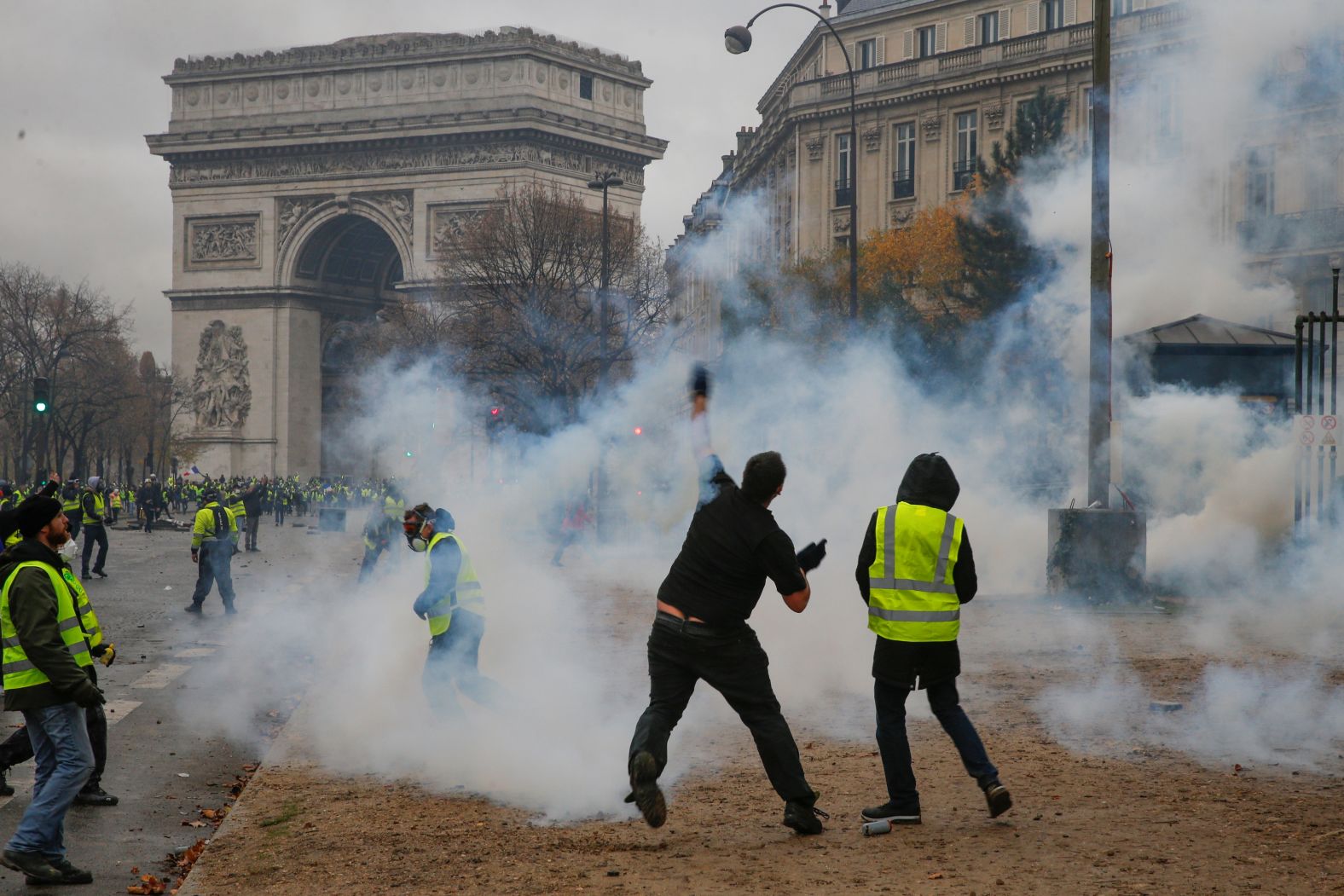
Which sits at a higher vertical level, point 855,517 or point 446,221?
point 446,221

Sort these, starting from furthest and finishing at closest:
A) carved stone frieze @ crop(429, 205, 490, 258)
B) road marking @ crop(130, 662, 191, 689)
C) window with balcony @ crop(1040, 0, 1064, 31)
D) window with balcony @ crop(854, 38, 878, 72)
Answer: carved stone frieze @ crop(429, 205, 490, 258) < window with balcony @ crop(854, 38, 878, 72) < window with balcony @ crop(1040, 0, 1064, 31) < road marking @ crop(130, 662, 191, 689)

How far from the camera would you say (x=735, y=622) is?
592cm

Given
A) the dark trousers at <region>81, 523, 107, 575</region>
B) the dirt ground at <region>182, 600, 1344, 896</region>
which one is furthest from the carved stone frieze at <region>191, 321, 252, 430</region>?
the dirt ground at <region>182, 600, 1344, 896</region>

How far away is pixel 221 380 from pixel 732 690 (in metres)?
62.2

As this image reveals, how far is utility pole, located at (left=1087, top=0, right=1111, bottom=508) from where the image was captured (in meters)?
14.6

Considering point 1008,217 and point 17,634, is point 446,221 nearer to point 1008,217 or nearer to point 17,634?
point 1008,217

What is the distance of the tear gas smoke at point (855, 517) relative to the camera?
829cm

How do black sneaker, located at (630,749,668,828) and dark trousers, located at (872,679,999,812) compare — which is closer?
black sneaker, located at (630,749,668,828)

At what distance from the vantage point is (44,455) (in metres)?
54.2

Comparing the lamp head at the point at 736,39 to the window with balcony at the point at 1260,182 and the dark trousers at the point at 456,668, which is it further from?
the dark trousers at the point at 456,668

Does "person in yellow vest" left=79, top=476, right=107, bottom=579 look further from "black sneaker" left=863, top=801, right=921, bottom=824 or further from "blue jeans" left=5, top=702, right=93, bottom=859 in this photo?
"black sneaker" left=863, top=801, right=921, bottom=824

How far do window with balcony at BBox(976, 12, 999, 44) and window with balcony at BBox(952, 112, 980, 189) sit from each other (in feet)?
12.1

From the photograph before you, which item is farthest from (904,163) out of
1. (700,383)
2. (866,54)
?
(700,383)

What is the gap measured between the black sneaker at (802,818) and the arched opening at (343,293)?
191 ft
